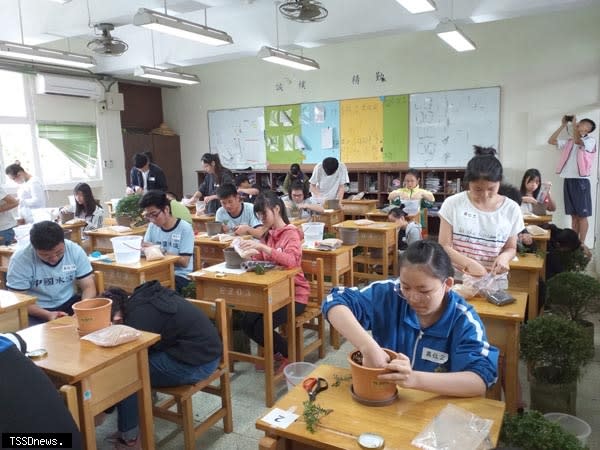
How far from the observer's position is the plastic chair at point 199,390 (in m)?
2.25

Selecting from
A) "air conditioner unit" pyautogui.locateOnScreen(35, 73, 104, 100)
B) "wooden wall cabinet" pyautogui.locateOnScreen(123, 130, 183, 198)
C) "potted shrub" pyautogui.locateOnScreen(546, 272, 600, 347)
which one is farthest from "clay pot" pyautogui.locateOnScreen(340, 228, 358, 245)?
"wooden wall cabinet" pyautogui.locateOnScreen(123, 130, 183, 198)

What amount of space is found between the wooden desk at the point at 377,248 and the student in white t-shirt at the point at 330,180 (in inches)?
62.9

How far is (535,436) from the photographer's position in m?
1.59

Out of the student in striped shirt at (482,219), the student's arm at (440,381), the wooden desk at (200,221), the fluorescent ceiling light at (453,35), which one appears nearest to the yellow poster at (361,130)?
the fluorescent ceiling light at (453,35)

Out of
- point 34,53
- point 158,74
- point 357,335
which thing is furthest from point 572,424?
point 158,74

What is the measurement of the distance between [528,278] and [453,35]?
10.9 ft

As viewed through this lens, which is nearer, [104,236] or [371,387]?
[371,387]

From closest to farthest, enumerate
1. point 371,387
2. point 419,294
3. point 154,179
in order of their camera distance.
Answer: point 371,387
point 419,294
point 154,179

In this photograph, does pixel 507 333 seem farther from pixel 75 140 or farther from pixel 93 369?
pixel 75 140

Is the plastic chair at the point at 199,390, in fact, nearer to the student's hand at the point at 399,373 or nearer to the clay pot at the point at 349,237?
the student's hand at the point at 399,373

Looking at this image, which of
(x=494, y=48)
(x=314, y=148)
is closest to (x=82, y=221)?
(x=314, y=148)

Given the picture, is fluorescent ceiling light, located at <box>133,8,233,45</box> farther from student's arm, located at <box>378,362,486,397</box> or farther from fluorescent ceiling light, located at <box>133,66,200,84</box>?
student's arm, located at <box>378,362,486,397</box>

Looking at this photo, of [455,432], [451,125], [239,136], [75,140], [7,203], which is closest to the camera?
[455,432]

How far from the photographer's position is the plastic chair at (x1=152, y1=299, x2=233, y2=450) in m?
2.25
